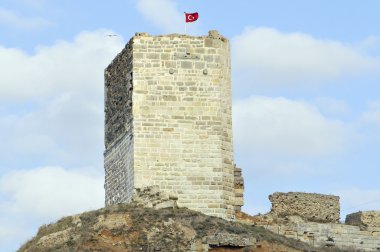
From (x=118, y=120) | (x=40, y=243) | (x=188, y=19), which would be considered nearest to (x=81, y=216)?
(x=40, y=243)

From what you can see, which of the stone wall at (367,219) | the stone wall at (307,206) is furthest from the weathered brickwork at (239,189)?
the stone wall at (367,219)

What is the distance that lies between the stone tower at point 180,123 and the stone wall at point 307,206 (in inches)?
112

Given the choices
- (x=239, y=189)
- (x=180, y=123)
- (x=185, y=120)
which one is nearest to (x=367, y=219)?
(x=239, y=189)

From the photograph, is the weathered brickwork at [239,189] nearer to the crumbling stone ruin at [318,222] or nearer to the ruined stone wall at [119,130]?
the crumbling stone ruin at [318,222]

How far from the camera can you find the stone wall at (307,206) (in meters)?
47.3

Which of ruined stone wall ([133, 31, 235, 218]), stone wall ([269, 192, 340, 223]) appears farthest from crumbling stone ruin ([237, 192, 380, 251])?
ruined stone wall ([133, 31, 235, 218])

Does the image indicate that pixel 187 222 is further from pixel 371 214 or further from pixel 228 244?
pixel 371 214

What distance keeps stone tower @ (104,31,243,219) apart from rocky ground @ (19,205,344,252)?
1.38 m

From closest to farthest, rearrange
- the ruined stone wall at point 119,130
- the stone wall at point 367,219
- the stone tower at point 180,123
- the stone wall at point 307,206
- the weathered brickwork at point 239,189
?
the stone tower at point 180,123
the ruined stone wall at point 119,130
the weathered brickwork at point 239,189
the stone wall at point 307,206
the stone wall at point 367,219

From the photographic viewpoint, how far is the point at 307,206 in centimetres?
4769

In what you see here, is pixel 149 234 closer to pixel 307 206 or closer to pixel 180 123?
pixel 180 123

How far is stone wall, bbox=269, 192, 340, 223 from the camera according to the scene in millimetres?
47312

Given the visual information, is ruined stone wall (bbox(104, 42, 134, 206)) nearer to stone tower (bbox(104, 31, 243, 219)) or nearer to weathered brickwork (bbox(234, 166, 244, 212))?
stone tower (bbox(104, 31, 243, 219))

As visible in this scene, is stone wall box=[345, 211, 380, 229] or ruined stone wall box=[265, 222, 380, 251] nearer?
ruined stone wall box=[265, 222, 380, 251]
